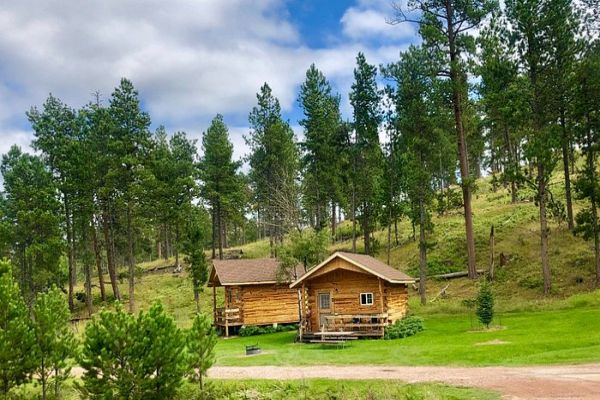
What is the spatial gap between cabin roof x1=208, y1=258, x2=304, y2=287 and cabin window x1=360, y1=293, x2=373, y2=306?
7581 mm

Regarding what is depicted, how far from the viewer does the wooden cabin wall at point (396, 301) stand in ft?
98.5

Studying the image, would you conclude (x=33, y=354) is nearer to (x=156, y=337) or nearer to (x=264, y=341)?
(x=156, y=337)

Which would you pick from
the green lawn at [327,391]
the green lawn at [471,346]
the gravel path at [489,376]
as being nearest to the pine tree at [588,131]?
the green lawn at [471,346]

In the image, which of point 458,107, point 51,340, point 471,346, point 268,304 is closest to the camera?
point 51,340

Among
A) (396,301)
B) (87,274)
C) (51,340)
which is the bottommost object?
(396,301)

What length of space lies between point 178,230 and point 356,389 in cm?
4325

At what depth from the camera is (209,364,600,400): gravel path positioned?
13.0m

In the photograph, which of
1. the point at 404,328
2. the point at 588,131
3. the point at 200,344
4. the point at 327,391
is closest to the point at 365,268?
the point at 404,328

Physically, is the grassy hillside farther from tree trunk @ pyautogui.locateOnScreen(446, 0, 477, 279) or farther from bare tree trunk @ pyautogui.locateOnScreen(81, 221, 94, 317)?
tree trunk @ pyautogui.locateOnScreen(446, 0, 477, 279)

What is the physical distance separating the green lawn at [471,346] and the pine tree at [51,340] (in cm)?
734

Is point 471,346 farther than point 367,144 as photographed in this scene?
No

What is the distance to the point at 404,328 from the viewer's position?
2778 cm

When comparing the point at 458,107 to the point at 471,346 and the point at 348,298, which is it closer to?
the point at 348,298

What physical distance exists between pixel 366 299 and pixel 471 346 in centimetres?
939
